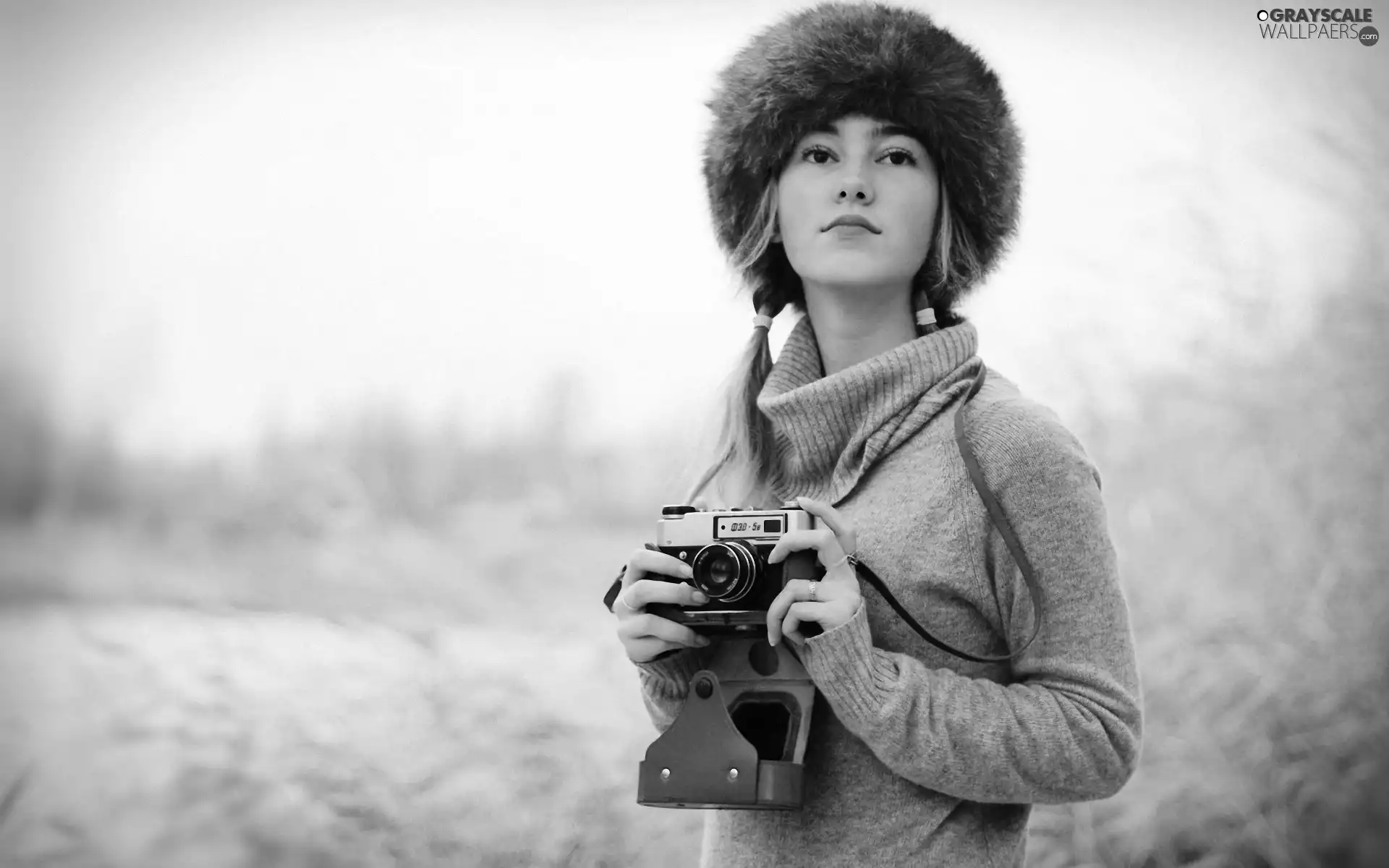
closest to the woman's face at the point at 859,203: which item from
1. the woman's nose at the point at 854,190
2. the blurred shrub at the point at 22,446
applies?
the woman's nose at the point at 854,190

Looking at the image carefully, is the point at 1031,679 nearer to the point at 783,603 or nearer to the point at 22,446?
the point at 783,603

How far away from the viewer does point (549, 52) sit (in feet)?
7.17

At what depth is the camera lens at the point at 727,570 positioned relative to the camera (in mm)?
856

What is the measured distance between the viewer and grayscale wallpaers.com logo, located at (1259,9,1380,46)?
2.00 metres

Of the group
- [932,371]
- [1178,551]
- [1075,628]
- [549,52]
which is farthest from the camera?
[549,52]

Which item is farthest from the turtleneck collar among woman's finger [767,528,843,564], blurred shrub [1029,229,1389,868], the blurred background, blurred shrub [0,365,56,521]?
blurred shrub [0,365,56,521]

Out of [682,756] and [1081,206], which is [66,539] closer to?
[682,756]

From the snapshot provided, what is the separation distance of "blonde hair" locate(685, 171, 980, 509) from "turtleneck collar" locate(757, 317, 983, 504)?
0.17 ft

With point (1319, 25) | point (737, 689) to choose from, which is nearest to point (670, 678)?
point (737, 689)

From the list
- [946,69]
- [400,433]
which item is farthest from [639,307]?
[946,69]

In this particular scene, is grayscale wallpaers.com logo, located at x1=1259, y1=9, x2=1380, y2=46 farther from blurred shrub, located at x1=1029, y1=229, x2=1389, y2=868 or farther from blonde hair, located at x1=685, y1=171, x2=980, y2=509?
blonde hair, located at x1=685, y1=171, x2=980, y2=509

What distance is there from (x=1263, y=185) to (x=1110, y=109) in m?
0.29

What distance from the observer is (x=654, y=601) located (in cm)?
89

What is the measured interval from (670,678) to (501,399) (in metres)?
1.28
